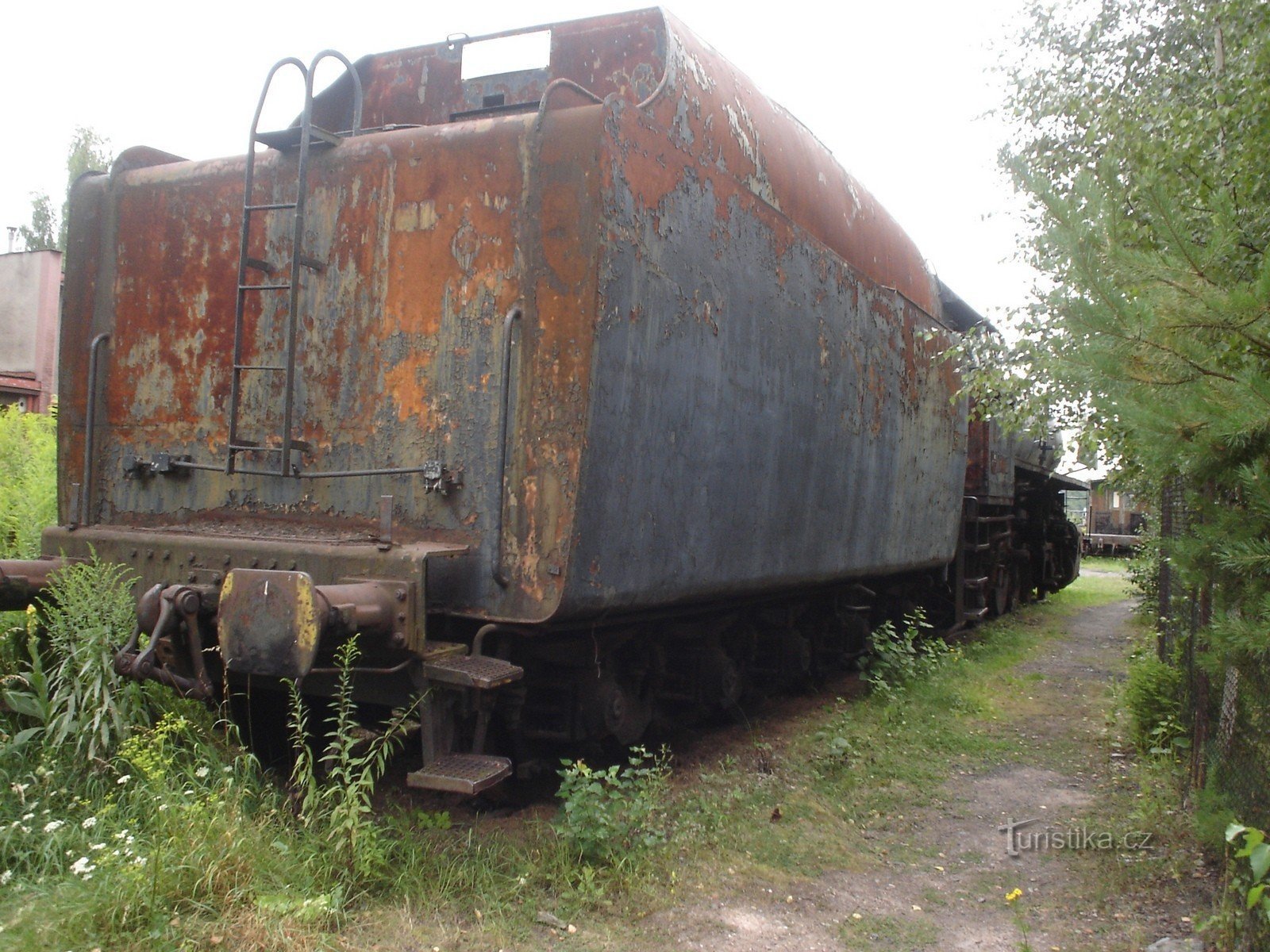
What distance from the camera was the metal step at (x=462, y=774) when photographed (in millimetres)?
3471

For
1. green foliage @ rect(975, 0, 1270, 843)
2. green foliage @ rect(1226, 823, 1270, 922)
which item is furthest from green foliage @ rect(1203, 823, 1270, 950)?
green foliage @ rect(975, 0, 1270, 843)

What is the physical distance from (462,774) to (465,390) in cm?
142

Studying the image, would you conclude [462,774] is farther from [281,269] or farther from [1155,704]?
[1155,704]

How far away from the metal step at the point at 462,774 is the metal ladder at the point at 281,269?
1321 millimetres

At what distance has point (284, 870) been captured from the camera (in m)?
3.24

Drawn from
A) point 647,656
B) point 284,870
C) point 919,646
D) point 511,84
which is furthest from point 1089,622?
point 284,870

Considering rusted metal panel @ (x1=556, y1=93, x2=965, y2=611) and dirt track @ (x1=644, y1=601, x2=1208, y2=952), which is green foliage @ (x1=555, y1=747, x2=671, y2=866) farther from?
rusted metal panel @ (x1=556, y1=93, x2=965, y2=611)

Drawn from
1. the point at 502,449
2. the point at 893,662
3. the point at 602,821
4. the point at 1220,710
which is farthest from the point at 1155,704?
the point at 502,449

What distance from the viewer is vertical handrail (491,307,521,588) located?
12.7 feet

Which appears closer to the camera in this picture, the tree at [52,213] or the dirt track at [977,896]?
the dirt track at [977,896]

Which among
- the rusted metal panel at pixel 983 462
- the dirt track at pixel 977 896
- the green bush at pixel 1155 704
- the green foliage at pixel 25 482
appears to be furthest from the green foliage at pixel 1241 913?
the rusted metal panel at pixel 983 462

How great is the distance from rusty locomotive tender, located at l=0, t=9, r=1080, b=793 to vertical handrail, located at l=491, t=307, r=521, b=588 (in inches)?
0.5

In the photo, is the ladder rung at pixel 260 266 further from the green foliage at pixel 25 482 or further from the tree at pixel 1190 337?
the tree at pixel 1190 337

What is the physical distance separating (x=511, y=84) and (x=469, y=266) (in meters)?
1.47
